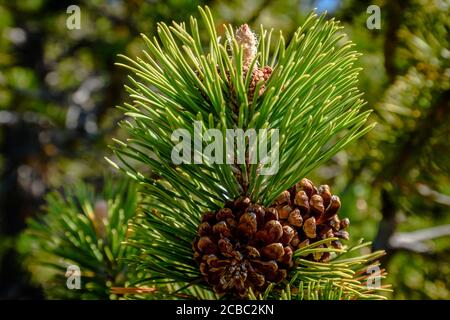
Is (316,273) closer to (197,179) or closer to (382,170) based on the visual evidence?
(197,179)

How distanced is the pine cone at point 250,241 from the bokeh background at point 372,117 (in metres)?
0.49

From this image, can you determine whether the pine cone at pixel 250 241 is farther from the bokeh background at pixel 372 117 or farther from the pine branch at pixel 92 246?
the bokeh background at pixel 372 117

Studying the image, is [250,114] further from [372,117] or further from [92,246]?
[372,117]

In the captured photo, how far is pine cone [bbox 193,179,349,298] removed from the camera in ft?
1.90

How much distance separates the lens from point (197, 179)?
24.2 inches

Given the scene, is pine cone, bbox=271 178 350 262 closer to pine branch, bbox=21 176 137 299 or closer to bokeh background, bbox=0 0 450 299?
pine branch, bbox=21 176 137 299

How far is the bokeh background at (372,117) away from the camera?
1.05m

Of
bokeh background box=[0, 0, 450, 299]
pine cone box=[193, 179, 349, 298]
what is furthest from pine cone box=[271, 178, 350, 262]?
bokeh background box=[0, 0, 450, 299]

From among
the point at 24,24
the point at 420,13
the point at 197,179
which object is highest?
the point at 24,24

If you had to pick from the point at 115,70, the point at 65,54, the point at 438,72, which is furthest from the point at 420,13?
the point at 65,54

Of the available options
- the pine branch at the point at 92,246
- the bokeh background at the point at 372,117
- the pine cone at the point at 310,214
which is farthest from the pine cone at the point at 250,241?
the bokeh background at the point at 372,117

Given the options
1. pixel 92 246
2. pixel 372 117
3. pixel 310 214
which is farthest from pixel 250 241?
pixel 372 117

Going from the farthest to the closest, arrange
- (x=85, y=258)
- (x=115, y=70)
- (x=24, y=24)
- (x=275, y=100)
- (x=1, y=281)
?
(x=24, y=24), (x=1, y=281), (x=115, y=70), (x=85, y=258), (x=275, y=100)
